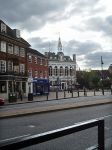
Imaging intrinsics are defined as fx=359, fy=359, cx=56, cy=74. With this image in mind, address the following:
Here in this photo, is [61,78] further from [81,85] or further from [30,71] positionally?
[30,71]

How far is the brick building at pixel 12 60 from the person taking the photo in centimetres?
227

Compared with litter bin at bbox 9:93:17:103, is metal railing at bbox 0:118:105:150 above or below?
below

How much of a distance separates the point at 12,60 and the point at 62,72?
955 mm

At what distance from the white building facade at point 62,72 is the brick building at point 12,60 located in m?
0.61

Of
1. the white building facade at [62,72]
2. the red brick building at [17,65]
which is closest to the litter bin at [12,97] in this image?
the red brick building at [17,65]

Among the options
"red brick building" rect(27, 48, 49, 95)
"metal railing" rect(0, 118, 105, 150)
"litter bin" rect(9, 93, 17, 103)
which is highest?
"red brick building" rect(27, 48, 49, 95)

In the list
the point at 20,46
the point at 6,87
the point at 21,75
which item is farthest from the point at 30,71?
the point at 6,87

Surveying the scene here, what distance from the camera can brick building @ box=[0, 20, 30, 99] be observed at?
2.27m

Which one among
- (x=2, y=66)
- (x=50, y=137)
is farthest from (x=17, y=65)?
(x=50, y=137)

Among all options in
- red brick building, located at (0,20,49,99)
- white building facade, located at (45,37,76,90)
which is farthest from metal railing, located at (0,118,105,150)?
white building facade, located at (45,37,76,90)

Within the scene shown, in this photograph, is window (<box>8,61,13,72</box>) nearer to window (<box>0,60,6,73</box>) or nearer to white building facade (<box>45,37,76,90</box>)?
window (<box>0,60,6,73</box>)

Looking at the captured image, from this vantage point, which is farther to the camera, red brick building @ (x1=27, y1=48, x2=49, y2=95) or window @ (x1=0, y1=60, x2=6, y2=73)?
red brick building @ (x1=27, y1=48, x2=49, y2=95)

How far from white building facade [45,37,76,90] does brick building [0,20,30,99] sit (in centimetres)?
61

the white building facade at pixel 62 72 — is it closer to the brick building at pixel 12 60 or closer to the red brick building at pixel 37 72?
the red brick building at pixel 37 72
